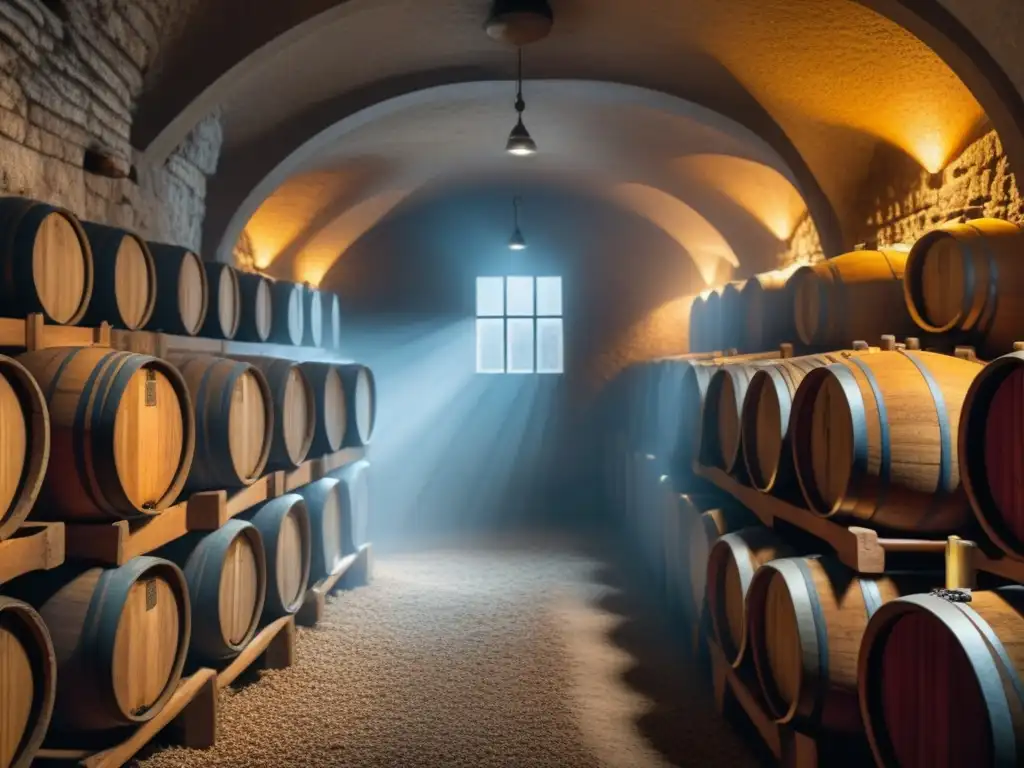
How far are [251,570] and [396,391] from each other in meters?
6.44

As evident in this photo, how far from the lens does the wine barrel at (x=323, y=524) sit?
196 inches

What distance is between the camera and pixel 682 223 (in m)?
9.48

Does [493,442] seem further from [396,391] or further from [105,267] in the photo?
[105,267]

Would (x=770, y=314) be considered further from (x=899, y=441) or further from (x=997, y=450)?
(x=997, y=450)

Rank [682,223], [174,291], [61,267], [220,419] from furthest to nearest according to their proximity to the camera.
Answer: [682,223]
[174,291]
[220,419]
[61,267]

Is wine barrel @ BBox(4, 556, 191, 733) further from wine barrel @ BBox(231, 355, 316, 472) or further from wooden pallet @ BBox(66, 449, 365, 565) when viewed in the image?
wine barrel @ BBox(231, 355, 316, 472)

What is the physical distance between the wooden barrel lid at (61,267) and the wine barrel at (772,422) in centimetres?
247

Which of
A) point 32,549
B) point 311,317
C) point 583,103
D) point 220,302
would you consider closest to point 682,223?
point 583,103

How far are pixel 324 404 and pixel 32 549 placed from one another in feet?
9.15

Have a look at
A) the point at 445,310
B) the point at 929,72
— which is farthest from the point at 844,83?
the point at 445,310

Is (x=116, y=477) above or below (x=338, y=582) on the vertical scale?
above

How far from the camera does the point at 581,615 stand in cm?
511

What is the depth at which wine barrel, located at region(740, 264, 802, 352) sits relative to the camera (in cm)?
460

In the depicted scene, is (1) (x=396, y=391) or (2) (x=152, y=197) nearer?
(2) (x=152, y=197)
